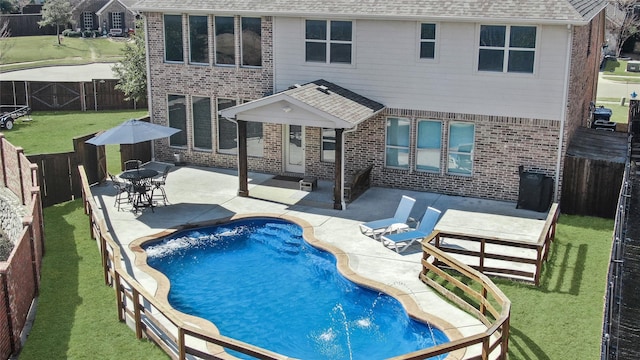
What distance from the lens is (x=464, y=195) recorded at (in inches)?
842

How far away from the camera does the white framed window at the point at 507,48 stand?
64.3ft

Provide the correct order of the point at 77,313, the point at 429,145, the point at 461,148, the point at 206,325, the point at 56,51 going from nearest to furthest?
the point at 206,325 → the point at 77,313 → the point at 461,148 → the point at 429,145 → the point at 56,51

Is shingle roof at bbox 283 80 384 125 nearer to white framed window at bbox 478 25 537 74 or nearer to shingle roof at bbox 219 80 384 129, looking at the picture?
shingle roof at bbox 219 80 384 129

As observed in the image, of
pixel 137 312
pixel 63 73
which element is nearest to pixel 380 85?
pixel 137 312

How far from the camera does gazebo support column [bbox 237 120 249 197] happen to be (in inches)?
826

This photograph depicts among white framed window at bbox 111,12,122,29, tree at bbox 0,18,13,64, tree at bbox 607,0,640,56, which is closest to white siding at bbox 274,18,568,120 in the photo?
tree at bbox 0,18,13,64

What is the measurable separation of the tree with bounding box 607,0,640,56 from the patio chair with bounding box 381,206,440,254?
49.6 metres

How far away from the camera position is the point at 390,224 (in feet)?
59.1

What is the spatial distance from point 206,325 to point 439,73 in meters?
11.4

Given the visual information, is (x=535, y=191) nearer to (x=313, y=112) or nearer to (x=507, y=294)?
(x=507, y=294)

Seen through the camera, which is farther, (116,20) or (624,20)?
(116,20)

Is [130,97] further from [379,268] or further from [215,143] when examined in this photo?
[379,268]

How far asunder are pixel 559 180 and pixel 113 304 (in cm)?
1288

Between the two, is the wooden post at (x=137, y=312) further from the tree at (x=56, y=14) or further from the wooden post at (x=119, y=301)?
the tree at (x=56, y=14)
